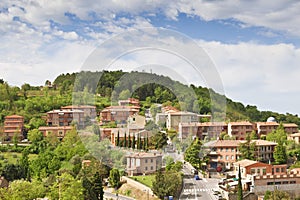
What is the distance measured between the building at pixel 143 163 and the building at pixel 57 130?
5227 mm

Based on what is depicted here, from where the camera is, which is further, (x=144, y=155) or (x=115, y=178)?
(x=115, y=178)

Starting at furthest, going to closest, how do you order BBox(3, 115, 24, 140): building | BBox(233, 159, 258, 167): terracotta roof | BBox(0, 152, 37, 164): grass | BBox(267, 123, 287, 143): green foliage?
BBox(3, 115, 24, 140): building → BBox(267, 123, 287, 143): green foliage → BBox(0, 152, 37, 164): grass → BBox(233, 159, 258, 167): terracotta roof

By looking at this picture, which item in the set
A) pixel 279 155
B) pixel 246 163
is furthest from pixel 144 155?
pixel 279 155

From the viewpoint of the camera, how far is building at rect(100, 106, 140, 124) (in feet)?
29.7

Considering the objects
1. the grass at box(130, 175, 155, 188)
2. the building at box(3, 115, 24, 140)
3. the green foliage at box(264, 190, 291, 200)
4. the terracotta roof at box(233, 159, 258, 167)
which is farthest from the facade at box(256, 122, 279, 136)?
the building at box(3, 115, 24, 140)

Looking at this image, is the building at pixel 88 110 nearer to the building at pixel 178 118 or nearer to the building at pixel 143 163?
the building at pixel 143 163

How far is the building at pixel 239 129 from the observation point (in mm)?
14109

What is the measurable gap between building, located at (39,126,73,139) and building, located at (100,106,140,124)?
4568 mm

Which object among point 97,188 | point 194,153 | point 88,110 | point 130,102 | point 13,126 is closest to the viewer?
point 97,188

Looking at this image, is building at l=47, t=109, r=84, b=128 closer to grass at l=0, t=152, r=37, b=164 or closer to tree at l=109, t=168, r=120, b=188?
grass at l=0, t=152, r=37, b=164

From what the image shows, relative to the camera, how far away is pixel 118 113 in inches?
368

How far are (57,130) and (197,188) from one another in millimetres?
6551

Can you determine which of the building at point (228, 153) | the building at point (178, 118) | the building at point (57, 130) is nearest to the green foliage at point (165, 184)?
the building at point (178, 118)

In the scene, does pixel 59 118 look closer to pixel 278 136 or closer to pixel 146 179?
pixel 146 179
